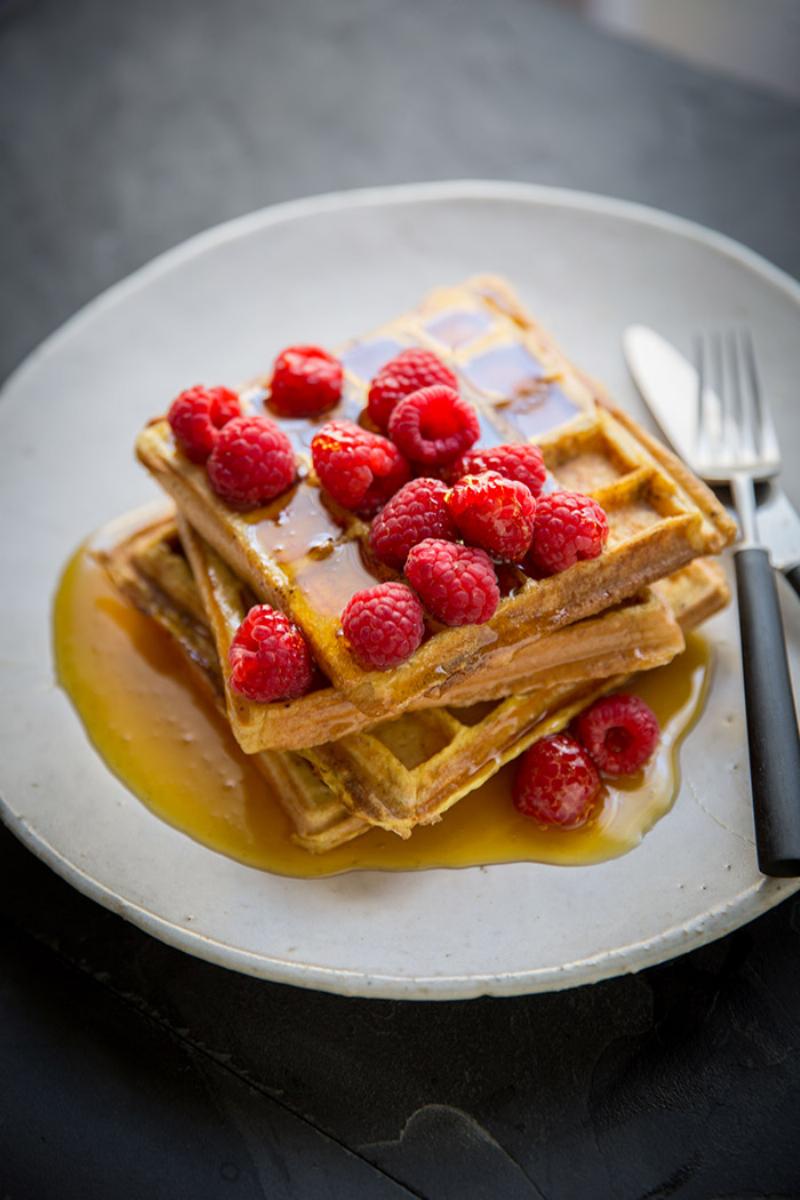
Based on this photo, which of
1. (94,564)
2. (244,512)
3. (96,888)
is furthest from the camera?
(94,564)

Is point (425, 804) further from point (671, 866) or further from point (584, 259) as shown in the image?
point (584, 259)

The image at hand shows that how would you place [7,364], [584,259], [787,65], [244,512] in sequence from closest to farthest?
[244,512]
[584,259]
[7,364]
[787,65]

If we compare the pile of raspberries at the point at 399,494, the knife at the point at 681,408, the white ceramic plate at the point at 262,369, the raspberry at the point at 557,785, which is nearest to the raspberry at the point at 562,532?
the pile of raspberries at the point at 399,494

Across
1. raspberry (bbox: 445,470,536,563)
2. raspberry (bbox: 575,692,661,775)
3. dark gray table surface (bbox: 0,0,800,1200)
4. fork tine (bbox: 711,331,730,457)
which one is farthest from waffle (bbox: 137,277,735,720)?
dark gray table surface (bbox: 0,0,800,1200)

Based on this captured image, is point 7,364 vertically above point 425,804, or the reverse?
point 7,364

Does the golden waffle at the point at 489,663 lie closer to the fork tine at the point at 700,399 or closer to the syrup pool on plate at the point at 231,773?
the syrup pool on plate at the point at 231,773

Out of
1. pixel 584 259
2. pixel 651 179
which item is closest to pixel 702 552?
pixel 584 259

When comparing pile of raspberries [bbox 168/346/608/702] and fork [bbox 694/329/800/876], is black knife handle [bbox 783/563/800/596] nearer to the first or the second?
fork [bbox 694/329/800/876]
